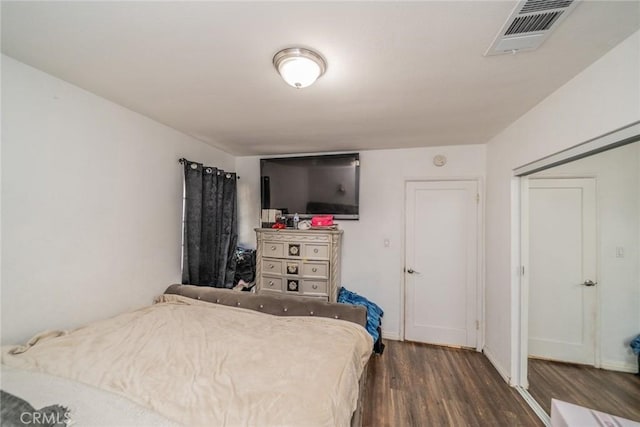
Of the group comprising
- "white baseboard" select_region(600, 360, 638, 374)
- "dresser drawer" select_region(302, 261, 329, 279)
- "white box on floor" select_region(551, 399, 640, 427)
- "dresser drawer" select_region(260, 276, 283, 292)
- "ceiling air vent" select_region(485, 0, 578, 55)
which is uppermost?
"ceiling air vent" select_region(485, 0, 578, 55)

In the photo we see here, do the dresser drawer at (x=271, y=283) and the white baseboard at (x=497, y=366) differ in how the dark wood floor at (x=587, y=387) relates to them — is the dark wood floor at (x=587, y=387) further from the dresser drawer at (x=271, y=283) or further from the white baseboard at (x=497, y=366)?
the dresser drawer at (x=271, y=283)

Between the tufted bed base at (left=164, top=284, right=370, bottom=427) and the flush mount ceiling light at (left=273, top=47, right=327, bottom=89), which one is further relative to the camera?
the tufted bed base at (left=164, top=284, right=370, bottom=427)

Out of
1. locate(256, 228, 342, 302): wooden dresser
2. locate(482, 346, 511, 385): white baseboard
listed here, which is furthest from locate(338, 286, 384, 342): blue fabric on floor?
locate(482, 346, 511, 385): white baseboard

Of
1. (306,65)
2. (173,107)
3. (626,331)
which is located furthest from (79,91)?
(626,331)

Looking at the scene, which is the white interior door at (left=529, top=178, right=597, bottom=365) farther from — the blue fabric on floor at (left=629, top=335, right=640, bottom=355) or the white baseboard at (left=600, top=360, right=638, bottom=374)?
the blue fabric on floor at (left=629, top=335, right=640, bottom=355)

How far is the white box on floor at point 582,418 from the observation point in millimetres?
1350

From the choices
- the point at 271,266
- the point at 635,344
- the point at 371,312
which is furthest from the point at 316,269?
the point at 635,344

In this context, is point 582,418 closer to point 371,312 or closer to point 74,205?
point 371,312

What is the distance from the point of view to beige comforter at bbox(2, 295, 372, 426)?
105 centimetres

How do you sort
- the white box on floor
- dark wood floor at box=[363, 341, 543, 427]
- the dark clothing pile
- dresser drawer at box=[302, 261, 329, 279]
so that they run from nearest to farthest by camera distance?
the white box on floor
dark wood floor at box=[363, 341, 543, 427]
the dark clothing pile
dresser drawer at box=[302, 261, 329, 279]

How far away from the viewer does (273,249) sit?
2951mm

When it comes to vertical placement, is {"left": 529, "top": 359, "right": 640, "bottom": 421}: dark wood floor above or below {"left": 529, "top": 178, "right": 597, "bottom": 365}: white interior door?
below

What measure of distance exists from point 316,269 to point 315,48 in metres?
2.20

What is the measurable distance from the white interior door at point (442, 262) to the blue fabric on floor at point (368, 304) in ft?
1.61
